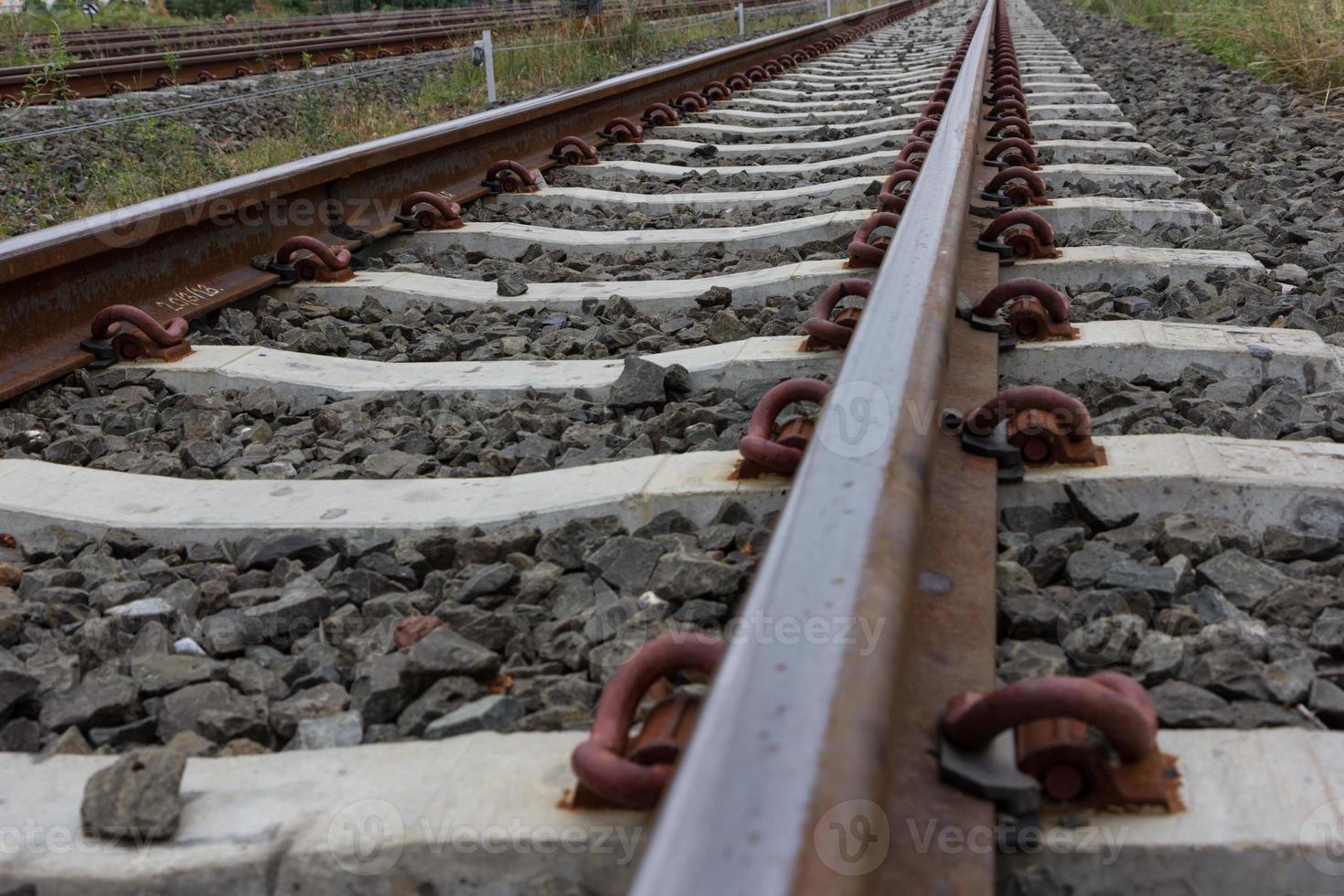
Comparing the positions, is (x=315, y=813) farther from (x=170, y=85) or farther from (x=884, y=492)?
(x=170, y=85)

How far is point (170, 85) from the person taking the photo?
413 inches

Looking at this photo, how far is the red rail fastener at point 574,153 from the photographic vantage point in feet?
17.3

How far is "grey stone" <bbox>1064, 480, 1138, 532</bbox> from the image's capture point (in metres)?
1.79

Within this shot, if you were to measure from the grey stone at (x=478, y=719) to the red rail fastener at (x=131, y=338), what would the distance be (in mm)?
1767

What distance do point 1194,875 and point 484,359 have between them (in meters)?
2.09

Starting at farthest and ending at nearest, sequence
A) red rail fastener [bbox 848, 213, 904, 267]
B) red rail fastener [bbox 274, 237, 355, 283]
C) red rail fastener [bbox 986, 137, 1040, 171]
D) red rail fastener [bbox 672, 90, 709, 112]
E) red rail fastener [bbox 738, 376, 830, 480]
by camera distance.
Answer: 1. red rail fastener [bbox 672, 90, 709, 112]
2. red rail fastener [bbox 986, 137, 1040, 171]
3. red rail fastener [bbox 274, 237, 355, 283]
4. red rail fastener [bbox 848, 213, 904, 267]
5. red rail fastener [bbox 738, 376, 830, 480]

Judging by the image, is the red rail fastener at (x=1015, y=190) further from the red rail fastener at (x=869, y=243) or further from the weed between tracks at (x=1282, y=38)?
the weed between tracks at (x=1282, y=38)

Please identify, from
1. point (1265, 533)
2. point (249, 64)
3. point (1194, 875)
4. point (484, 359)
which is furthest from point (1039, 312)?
point (249, 64)

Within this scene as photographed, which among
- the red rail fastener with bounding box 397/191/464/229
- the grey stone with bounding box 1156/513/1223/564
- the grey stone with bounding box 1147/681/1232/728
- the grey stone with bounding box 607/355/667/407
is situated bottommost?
the grey stone with bounding box 1147/681/1232/728

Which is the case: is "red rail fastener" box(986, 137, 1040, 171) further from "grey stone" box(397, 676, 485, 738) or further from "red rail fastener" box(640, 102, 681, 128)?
"grey stone" box(397, 676, 485, 738)

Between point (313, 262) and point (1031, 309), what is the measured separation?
205cm

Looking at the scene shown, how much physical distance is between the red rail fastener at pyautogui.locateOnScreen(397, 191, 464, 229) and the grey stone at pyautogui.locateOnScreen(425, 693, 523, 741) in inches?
112

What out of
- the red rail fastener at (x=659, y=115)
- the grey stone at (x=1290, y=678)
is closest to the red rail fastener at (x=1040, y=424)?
the grey stone at (x=1290, y=678)

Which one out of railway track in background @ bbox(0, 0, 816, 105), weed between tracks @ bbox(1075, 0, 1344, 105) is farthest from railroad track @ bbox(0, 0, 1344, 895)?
railway track in background @ bbox(0, 0, 816, 105)
